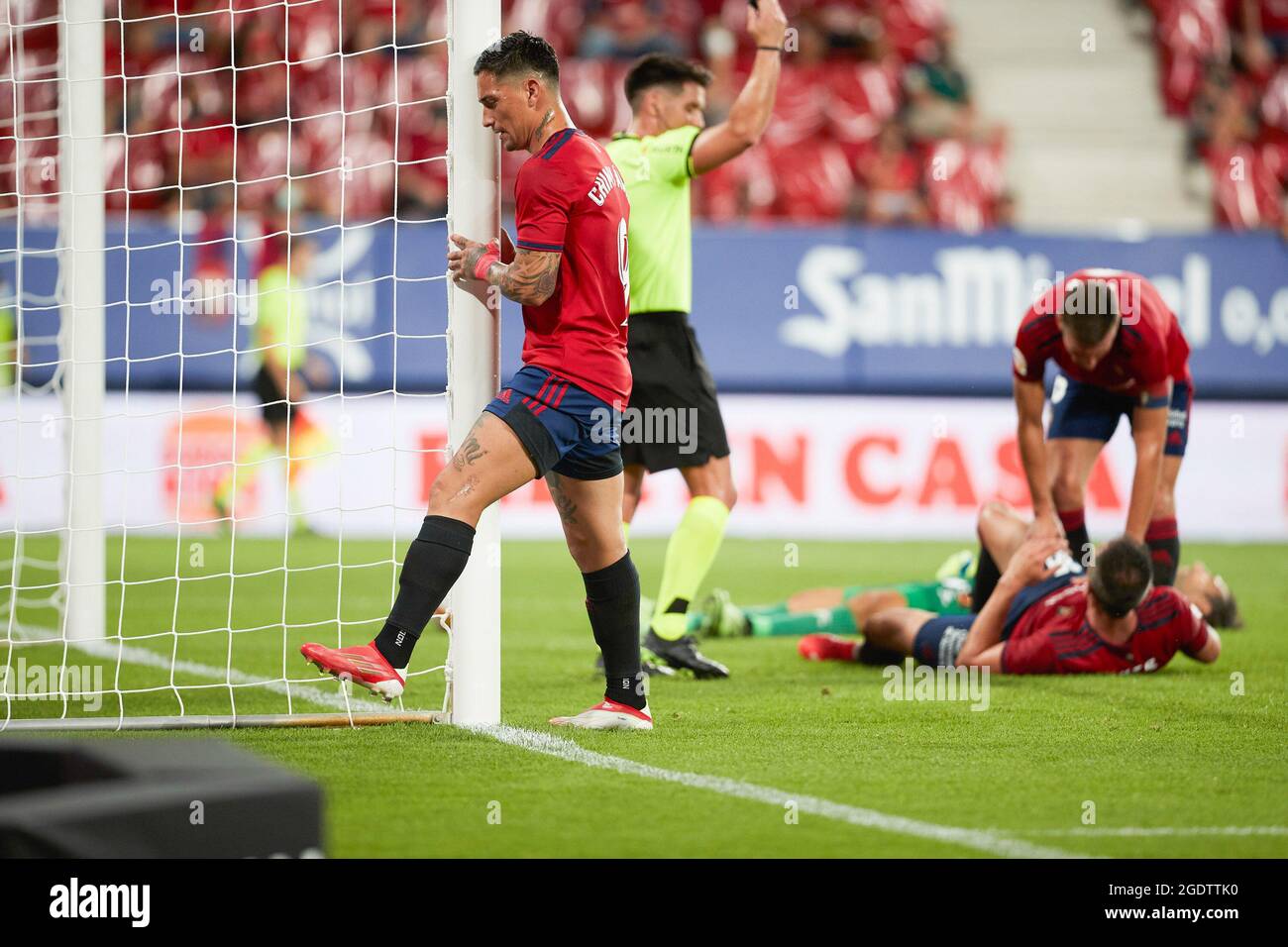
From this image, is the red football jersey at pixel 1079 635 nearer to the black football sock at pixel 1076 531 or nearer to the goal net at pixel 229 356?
the black football sock at pixel 1076 531

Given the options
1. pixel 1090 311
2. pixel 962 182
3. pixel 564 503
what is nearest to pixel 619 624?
pixel 564 503

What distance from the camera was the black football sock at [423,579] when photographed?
442 cm

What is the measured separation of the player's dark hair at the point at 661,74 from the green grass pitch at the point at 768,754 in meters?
2.30

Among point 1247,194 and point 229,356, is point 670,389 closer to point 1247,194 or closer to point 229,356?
point 229,356

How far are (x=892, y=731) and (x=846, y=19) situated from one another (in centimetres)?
1292

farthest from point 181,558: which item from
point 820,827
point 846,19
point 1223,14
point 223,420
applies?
point 1223,14

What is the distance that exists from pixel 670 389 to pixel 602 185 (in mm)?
1760

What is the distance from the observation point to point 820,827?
361cm

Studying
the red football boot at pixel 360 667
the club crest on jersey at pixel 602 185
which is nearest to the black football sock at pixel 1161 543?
the club crest on jersey at pixel 602 185

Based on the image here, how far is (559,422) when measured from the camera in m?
4.54

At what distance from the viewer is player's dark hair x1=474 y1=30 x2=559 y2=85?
4.50 meters

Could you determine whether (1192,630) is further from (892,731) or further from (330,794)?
(330,794)

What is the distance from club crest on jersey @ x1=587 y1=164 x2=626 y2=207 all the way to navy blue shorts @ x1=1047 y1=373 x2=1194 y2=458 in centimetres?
319

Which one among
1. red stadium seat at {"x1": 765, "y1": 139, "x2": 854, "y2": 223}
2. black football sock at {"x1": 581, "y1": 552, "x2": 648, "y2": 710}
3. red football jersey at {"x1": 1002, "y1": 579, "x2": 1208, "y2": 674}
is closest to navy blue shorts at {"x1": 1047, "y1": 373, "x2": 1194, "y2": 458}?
red football jersey at {"x1": 1002, "y1": 579, "x2": 1208, "y2": 674}
